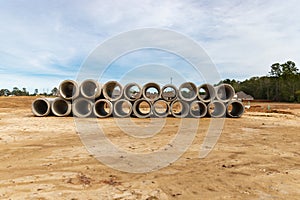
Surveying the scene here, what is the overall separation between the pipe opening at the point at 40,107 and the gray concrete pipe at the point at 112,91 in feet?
9.68

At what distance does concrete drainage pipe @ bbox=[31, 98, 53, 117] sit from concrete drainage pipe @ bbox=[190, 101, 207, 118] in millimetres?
7128

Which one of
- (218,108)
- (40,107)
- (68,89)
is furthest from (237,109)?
(40,107)

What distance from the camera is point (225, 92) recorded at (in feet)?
41.4

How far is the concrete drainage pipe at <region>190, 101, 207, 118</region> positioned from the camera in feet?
38.2

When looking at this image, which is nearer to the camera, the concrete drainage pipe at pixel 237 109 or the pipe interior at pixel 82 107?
the pipe interior at pixel 82 107

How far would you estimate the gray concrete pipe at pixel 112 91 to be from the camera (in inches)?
454

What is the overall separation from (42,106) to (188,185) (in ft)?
38.2

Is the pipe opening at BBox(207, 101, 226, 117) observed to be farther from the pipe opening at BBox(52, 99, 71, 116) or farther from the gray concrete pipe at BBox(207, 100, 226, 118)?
the pipe opening at BBox(52, 99, 71, 116)

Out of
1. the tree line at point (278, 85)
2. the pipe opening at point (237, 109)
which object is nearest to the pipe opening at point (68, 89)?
the pipe opening at point (237, 109)

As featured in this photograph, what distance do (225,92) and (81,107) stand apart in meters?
7.73

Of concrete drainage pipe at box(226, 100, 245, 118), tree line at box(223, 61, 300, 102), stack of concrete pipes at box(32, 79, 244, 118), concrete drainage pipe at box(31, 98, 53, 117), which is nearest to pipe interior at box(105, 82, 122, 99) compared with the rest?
stack of concrete pipes at box(32, 79, 244, 118)

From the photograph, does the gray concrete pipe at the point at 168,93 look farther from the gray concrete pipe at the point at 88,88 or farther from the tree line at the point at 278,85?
the tree line at the point at 278,85

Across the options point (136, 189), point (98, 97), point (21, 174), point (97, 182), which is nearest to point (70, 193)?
point (97, 182)

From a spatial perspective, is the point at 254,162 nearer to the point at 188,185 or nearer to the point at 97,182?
the point at 188,185
